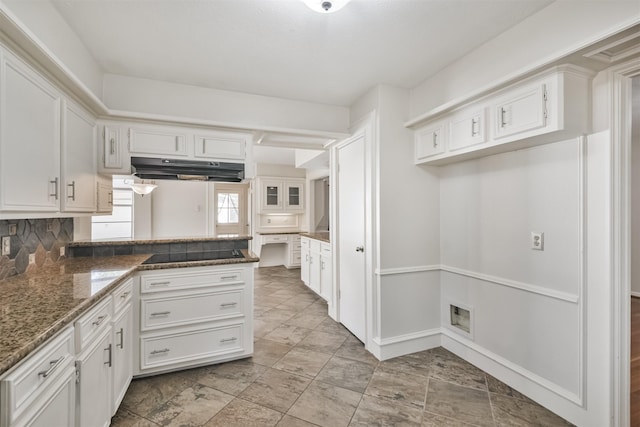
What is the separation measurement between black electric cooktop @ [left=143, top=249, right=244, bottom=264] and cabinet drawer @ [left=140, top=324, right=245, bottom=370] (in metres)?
0.59

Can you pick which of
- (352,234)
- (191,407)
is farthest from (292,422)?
(352,234)

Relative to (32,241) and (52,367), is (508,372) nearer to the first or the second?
(52,367)

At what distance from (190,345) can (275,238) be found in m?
3.95

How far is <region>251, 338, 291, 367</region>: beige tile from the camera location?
2.53 metres

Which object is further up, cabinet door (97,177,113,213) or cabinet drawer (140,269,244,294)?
cabinet door (97,177,113,213)

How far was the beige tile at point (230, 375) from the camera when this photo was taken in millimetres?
2162

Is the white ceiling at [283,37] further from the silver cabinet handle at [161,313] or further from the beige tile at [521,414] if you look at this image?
the beige tile at [521,414]

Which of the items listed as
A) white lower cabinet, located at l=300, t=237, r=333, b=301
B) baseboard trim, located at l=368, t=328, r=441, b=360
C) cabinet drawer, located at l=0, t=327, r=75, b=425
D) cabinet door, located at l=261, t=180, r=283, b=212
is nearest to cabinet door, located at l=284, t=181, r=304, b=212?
cabinet door, located at l=261, t=180, r=283, b=212

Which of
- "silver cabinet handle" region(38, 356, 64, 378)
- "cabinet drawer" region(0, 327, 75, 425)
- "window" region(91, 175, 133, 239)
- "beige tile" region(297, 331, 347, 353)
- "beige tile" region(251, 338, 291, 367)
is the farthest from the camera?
"window" region(91, 175, 133, 239)

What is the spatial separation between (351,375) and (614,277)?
1.81 metres

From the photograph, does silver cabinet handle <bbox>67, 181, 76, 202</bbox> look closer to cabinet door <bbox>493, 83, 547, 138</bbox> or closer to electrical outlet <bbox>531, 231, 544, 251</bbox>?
cabinet door <bbox>493, 83, 547, 138</bbox>

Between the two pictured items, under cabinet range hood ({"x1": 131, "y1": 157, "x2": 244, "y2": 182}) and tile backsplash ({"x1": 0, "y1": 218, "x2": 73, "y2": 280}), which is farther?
under cabinet range hood ({"x1": 131, "y1": 157, "x2": 244, "y2": 182})

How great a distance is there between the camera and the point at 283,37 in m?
1.95

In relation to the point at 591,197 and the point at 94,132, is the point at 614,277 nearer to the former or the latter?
the point at 591,197
